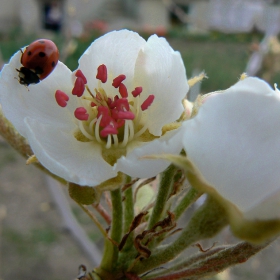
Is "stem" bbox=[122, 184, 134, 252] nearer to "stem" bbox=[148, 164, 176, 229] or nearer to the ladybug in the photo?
"stem" bbox=[148, 164, 176, 229]

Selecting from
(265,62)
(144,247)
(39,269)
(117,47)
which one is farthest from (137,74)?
(39,269)

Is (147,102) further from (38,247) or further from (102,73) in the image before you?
(38,247)

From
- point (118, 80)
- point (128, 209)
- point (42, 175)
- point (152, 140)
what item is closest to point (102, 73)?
point (118, 80)

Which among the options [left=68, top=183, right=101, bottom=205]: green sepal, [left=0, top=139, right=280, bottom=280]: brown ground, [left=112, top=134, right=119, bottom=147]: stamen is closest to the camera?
[left=68, top=183, right=101, bottom=205]: green sepal

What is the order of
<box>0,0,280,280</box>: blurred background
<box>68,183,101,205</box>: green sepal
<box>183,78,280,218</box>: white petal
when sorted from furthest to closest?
<box>0,0,280,280</box>: blurred background < <box>68,183,101,205</box>: green sepal < <box>183,78,280,218</box>: white petal

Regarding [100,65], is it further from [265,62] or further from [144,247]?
[265,62]

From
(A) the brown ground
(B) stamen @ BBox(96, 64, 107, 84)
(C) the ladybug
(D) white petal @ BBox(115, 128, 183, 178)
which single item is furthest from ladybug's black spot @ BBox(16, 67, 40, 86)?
(A) the brown ground
